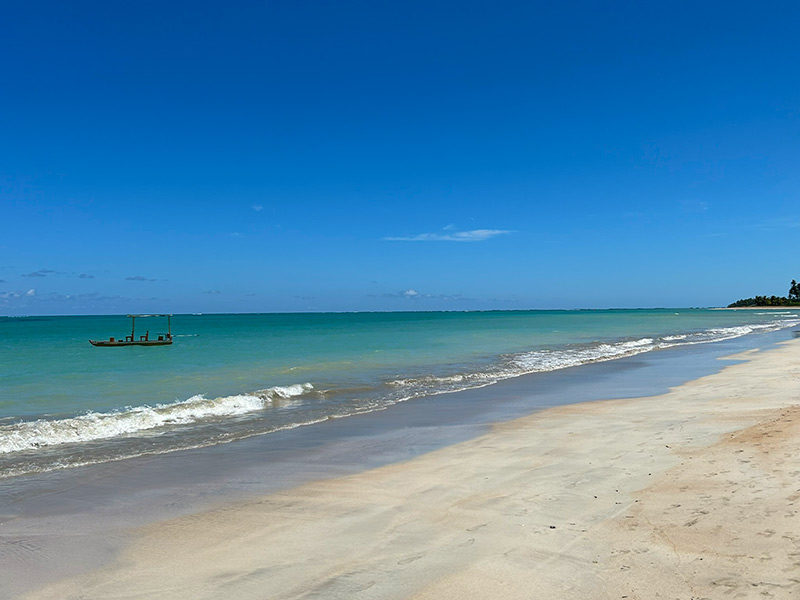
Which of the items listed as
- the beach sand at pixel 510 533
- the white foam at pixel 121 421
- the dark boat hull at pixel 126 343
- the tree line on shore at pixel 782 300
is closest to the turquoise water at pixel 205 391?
the white foam at pixel 121 421

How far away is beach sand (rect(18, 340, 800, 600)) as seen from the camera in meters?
4.48

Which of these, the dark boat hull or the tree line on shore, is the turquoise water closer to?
the dark boat hull

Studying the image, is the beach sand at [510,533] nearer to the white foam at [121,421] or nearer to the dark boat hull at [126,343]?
the white foam at [121,421]

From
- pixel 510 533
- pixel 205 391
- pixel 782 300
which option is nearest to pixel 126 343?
pixel 205 391

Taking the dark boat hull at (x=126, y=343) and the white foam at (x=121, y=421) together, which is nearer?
the white foam at (x=121, y=421)

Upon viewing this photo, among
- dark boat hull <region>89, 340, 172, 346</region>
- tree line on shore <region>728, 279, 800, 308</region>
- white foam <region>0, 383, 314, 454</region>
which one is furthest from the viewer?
tree line on shore <region>728, 279, 800, 308</region>

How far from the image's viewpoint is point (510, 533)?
5496mm

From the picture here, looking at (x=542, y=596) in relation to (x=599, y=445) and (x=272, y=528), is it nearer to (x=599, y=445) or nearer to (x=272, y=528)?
(x=272, y=528)

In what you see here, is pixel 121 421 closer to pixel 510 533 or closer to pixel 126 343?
pixel 510 533

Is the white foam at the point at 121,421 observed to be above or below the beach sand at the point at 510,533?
below

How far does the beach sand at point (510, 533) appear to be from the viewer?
14.7 feet

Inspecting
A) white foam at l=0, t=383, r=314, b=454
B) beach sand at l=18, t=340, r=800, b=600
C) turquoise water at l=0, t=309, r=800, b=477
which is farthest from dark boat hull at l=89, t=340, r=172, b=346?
beach sand at l=18, t=340, r=800, b=600

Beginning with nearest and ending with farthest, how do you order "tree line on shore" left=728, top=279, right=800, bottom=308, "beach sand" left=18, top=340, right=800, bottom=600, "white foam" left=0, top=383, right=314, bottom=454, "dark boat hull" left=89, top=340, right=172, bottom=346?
"beach sand" left=18, top=340, right=800, bottom=600, "white foam" left=0, top=383, right=314, bottom=454, "dark boat hull" left=89, top=340, right=172, bottom=346, "tree line on shore" left=728, top=279, right=800, bottom=308

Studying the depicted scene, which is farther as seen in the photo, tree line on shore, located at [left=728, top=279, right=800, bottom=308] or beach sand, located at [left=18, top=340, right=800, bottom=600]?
tree line on shore, located at [left=728, top=279, right=800, bottom=308]
